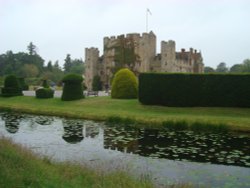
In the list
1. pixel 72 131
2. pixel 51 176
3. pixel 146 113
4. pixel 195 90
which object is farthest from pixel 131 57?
pixel 51 176

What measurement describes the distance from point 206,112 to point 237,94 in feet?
7.80

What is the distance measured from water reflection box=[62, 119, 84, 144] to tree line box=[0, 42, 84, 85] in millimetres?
65796

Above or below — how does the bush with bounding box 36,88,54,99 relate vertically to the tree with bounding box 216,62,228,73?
below

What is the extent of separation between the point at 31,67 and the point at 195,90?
256ft

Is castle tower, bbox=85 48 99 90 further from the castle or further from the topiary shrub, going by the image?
the topiary shrub

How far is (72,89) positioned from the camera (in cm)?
3291

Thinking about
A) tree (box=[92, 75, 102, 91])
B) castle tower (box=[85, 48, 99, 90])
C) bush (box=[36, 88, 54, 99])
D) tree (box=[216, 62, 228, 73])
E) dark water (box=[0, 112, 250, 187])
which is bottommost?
dark water (box=[0, 112, 250, 187])

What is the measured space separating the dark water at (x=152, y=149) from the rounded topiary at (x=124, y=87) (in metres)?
10.9

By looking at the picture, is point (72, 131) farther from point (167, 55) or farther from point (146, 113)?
point (167, 55)

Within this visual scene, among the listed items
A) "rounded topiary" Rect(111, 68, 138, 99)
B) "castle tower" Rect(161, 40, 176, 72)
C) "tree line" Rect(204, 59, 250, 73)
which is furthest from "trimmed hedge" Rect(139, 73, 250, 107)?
"tree line" Rect(204, 59, 250, 73)

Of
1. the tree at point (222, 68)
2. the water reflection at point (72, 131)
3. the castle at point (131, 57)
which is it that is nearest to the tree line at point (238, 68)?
the tree at point (222, 68)

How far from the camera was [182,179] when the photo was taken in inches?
362

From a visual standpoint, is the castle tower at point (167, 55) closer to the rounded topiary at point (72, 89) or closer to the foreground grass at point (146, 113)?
the rounded topiary at point (72, 89)

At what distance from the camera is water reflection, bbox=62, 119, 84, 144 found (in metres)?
16.1
